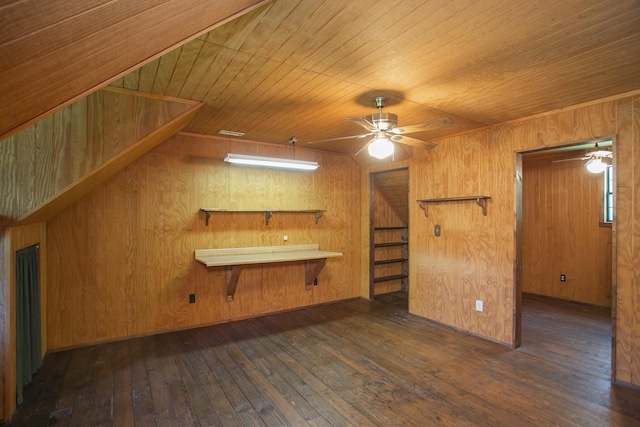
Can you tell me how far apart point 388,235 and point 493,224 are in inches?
96.7

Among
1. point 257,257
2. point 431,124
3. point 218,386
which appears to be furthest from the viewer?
point 257,257

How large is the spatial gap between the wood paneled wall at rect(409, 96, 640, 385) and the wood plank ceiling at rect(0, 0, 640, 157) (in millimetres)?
276

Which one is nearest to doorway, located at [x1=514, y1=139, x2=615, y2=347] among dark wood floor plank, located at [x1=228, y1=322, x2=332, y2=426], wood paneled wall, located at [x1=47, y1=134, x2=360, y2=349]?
wood paneled wall, located at [x1=47, y1=134, x2=360, y2=349]

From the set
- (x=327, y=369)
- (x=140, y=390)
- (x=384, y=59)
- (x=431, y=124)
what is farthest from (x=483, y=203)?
(x=140, y=390)

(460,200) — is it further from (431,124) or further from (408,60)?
(408,60)

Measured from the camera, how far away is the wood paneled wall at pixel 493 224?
2729mm

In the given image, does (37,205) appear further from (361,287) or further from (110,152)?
(361,287)

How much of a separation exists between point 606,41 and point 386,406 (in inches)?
112

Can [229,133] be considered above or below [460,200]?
above

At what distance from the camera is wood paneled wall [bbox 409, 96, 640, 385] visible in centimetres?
273

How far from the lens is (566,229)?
5414 millimetres

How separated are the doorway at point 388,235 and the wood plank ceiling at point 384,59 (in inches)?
90.6

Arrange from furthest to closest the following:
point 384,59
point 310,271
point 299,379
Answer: point 310,271
point 299,379
point 384,59

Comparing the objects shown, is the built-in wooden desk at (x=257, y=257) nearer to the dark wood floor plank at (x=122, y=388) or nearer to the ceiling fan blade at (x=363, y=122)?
the dark wood floor plank at (x=122, y=388)
